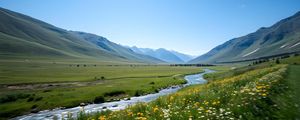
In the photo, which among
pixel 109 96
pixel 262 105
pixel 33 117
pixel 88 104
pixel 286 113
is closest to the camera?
pixel 286 113

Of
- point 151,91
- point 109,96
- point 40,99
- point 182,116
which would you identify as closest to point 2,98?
point 40,99

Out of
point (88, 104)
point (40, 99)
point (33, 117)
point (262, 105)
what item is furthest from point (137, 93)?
point (262, 105)

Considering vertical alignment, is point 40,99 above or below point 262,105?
below

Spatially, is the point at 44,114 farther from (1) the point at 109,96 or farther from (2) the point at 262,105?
(2) the point at 262,105

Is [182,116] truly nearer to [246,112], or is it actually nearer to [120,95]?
[246,112]

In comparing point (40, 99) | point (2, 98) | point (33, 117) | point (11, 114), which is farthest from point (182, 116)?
point (2, 98)

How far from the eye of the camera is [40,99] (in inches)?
1902

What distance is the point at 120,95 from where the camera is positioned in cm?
5497

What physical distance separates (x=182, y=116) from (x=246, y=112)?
2111mm

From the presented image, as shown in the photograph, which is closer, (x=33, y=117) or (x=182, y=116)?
(x=182, y=116)

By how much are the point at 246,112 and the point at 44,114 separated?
35.8m

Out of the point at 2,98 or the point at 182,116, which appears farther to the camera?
the point at 2,98

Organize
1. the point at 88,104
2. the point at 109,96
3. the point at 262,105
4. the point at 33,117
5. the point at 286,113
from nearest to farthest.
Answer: the point at 286,113 → the point at 262,105 → the point at 33,117 → the point at 88,104 → the point at 109,96

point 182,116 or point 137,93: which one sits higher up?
point 182,116
